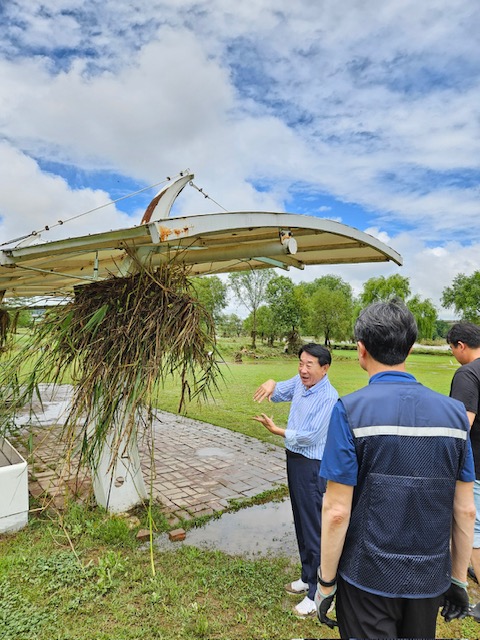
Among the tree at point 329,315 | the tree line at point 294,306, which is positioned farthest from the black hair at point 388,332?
the tree at point 329,315

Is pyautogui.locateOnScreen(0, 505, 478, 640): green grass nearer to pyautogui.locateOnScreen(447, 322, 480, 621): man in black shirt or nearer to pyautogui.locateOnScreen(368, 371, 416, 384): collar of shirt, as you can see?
pyautogui.locateOnScreen(447, 322, 480, 621): man in black shirt

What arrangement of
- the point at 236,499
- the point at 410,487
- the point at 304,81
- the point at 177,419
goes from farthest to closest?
the point at 177,419, the point at 304,81, the point at 236,499, the point at 410,487

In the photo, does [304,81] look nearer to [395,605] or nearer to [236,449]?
[236,449]

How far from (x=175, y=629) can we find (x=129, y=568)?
0.76m

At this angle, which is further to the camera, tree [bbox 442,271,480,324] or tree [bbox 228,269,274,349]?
tree [bbox 442,271,480,324]

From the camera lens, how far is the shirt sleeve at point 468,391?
114 inches

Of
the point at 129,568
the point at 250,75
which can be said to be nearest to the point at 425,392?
the point at 129,568

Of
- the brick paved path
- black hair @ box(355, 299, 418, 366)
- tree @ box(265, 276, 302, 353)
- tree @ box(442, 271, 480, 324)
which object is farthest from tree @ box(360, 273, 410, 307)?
black hair @ box(355, 299, 418, 366)

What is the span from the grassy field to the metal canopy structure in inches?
89.5

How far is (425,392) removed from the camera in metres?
1.53

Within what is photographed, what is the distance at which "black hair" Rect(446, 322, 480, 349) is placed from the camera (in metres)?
3.07

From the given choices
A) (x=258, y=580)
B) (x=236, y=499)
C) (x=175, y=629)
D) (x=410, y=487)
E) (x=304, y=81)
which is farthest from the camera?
(x=304, y=81)

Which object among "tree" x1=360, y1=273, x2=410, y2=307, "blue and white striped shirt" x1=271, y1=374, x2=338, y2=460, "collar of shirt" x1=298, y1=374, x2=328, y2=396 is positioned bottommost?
"blue and white striped shirt" x1=271, y1=374, x2=338, y2=460

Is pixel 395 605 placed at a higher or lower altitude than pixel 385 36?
lower
